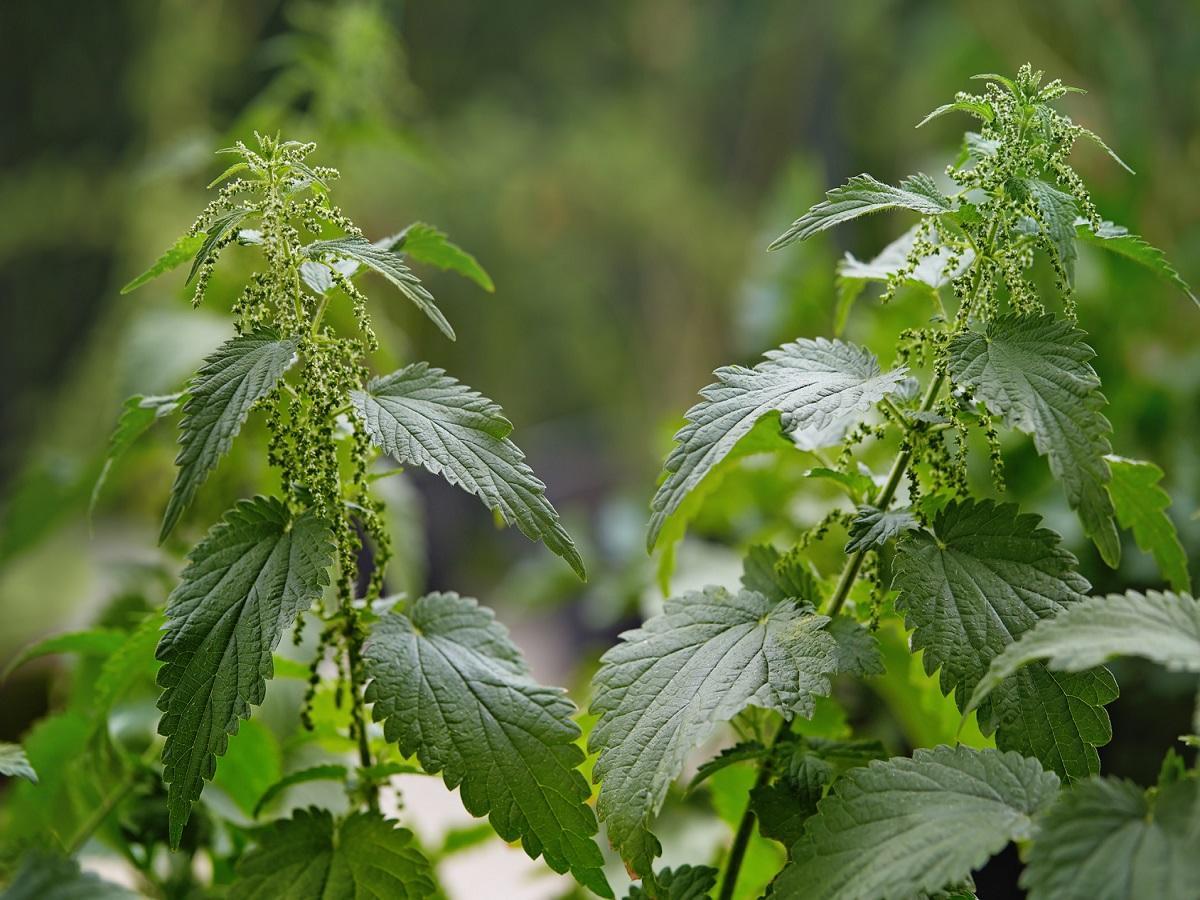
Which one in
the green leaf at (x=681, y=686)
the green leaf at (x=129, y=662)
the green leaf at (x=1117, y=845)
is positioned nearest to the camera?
the green leaf at (x=1117, y=845)

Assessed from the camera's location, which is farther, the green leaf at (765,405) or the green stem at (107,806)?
the green stem at (107,806)

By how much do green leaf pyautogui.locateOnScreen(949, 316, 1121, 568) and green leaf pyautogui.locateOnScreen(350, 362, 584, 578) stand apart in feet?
0.65

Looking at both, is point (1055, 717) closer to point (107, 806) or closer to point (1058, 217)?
point (1058, 217)

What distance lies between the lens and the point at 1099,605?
0.44 meters

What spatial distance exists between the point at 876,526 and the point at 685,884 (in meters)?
0.21

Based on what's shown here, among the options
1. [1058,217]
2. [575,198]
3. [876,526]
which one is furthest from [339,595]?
[575,198]

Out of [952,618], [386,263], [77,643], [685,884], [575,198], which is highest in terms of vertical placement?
[575,198]

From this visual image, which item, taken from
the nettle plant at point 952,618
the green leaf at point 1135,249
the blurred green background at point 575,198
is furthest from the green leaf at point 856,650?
the blurred green background at point 575,198

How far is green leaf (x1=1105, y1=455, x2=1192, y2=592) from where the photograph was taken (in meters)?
0.57

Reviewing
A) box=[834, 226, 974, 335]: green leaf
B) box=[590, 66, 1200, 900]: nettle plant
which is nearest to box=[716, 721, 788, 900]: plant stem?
box=[590, 66, 1200, 900]: nettle plant

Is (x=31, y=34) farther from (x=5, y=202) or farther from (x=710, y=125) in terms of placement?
(x=710, y=125)

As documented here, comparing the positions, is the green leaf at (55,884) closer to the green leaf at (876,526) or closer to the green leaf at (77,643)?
the green leaf at (77,643)

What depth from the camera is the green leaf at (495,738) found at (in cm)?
52

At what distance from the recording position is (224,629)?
0.50 metres
